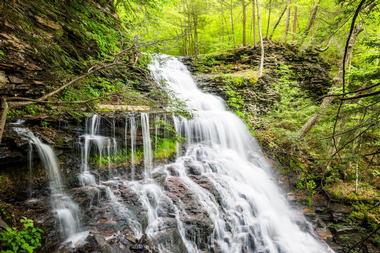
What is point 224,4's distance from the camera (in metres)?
15.3

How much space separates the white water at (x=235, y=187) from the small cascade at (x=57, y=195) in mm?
2193

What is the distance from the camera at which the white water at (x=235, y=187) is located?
18.6 feet

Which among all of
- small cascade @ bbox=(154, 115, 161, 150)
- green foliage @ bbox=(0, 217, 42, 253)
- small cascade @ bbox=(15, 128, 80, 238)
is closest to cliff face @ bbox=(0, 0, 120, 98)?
small cascade @ bbox=(15, 128, 80, 238)

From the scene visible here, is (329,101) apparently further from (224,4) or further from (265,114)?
(224,4)

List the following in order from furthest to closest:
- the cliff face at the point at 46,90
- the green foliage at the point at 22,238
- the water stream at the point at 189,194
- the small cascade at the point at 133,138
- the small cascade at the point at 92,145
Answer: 1. the small cascade at the point at 133,138
2. the small cascade at the point at 92,145
3. the water stream at the point at 189,194
4. the cliff face at the point at 46,90
5. the green foliage at the point at 22,238

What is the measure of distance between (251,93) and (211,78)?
202 centimetres

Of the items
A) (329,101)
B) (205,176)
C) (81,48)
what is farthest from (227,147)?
(81,48)

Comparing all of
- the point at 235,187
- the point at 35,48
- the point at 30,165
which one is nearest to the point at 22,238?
the point at 30,165

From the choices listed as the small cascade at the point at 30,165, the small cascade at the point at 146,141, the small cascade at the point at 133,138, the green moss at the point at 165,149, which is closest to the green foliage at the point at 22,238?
the small cascade at the point at 30,165

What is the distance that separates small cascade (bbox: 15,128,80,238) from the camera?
452 cm

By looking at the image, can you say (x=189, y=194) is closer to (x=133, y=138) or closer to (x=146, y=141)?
(x=146, y=141)

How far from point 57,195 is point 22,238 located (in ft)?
4.22

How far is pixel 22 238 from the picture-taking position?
3.85 meters

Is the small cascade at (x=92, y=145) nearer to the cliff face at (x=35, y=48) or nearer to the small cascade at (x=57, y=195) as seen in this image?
the small cascade at (x=57, y=195)
